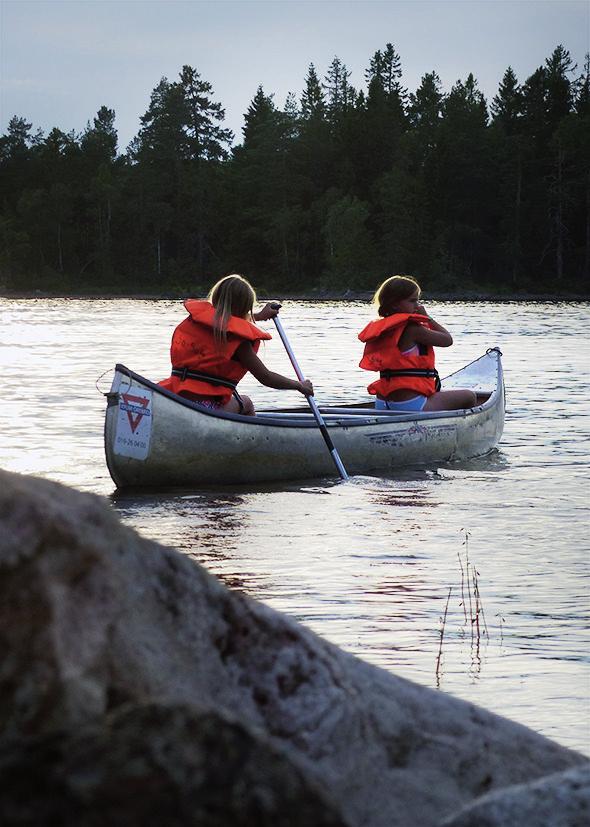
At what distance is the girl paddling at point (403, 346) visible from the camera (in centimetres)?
952

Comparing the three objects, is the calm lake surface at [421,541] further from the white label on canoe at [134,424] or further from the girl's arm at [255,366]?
the girl's arm at [255,366]

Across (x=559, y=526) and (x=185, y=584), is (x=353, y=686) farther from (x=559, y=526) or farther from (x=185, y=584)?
(x=559, y=526)

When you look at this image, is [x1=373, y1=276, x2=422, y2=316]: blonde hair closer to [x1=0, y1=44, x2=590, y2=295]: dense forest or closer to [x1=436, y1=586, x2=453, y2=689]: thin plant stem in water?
[x1=436, y1=586, x2=453, y2=689]: thin plant stem in water

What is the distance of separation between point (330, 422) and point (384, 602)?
3951 millimetres

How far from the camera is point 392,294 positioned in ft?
31.3

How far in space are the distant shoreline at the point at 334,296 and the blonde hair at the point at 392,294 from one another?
5103cm

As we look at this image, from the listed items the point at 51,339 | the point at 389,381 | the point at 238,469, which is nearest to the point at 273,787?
the point at 238,469

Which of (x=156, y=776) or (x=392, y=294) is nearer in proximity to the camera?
(x=156, y=776)

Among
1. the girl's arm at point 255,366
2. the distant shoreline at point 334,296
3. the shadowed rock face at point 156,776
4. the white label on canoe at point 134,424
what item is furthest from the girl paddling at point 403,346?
the distant shoreline at point 334,296

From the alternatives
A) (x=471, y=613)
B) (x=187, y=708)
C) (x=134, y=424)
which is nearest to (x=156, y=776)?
(x=187, y=708)

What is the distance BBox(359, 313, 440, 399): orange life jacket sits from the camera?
9539mm

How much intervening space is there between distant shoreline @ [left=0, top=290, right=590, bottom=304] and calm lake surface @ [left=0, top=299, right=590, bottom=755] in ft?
153

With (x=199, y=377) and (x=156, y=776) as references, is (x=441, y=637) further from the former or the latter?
(x=199, y=377)

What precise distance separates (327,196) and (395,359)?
68017 mm
